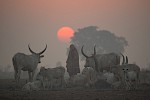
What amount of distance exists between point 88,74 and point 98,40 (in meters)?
17.4

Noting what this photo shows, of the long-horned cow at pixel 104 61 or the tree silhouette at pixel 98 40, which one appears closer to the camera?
the long-horned cow at pixel 104 61

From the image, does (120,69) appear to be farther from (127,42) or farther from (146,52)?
(127,42)

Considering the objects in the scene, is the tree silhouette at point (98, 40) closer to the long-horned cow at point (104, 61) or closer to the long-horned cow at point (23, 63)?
the long-horned cow at point (104, 61)

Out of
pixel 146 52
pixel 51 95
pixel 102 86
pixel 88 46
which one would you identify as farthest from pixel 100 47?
pixel 51 95

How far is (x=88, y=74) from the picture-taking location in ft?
47.8

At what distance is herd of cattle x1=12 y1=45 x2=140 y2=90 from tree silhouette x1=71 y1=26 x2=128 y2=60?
1387 cm

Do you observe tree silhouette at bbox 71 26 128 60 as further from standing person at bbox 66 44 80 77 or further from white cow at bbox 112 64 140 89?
white cow at bbox 112 64 140 89

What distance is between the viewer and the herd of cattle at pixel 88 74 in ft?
41.5

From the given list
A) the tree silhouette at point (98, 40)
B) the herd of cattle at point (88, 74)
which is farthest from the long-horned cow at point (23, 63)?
the tree silhouette at point (98, 40)

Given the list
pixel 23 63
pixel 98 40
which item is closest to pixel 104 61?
pixel 23 63

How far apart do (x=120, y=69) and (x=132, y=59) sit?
43.5 ft

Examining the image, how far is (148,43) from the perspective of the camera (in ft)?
76.9

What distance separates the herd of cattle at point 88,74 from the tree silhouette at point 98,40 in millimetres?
13870

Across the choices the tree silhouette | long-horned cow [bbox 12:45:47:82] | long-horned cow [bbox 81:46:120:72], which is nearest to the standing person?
long-horned cow [bbox 81:46:120:72]
